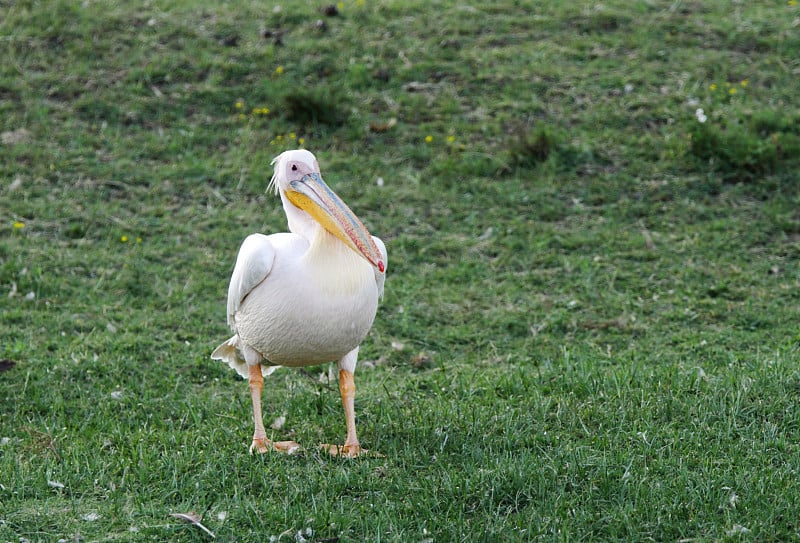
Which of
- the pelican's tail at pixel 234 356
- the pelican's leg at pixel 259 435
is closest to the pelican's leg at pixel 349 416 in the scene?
the pelican's leg at pixel 259 435

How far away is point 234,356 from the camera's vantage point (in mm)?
5945

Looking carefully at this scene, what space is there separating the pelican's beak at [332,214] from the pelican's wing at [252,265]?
28 cm

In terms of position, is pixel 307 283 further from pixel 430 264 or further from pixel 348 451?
pixel 430 264

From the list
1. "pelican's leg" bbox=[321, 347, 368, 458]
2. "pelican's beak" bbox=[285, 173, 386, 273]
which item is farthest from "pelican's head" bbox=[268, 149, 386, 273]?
"pelican's leg" bbox=[321, 347, 368, 458]

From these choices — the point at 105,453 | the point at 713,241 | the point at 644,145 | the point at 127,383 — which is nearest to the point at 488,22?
the point at 644,145

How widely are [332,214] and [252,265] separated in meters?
0.49

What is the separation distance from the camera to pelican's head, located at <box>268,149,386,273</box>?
4.88 m

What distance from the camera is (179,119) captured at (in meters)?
10.4

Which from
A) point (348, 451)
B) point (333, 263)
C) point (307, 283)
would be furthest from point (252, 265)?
point (348, 451)

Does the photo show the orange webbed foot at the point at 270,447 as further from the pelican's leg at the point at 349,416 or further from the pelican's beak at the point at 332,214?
the pelican's beak at the point at 332,214

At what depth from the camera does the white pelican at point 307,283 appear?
493cm

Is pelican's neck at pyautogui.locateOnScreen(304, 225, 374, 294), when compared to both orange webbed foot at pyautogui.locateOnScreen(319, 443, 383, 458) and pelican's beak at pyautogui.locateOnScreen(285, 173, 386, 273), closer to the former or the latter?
pelican's beak at pyautogui.locateOnScreen(285, 173, 386, 273)

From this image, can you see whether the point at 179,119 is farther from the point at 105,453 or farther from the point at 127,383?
the point at 105,453

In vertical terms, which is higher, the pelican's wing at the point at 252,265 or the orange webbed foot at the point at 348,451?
the pelican's wing at the point at 252,265
